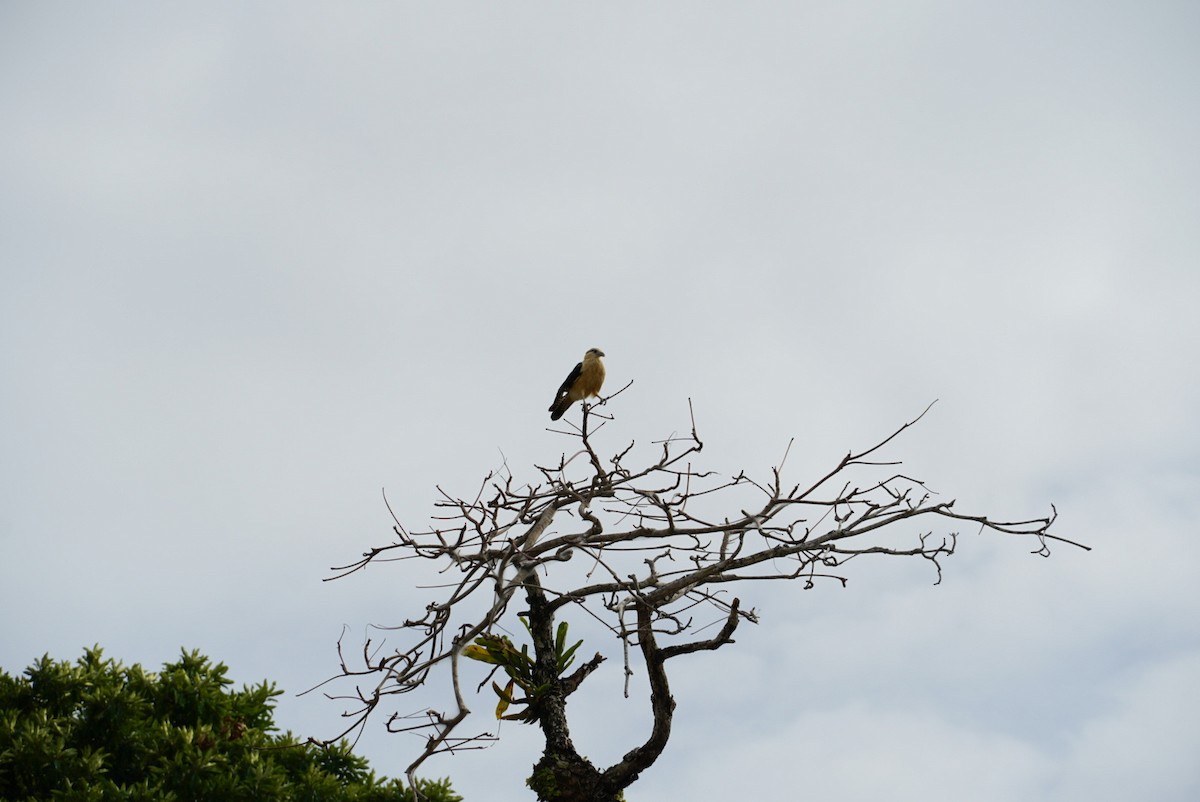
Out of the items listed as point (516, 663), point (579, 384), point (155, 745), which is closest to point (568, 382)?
point (579, 384)

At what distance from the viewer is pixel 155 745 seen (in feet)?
17.7

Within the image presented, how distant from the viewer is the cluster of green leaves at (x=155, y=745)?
5.12 metres

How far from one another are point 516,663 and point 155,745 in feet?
6.77

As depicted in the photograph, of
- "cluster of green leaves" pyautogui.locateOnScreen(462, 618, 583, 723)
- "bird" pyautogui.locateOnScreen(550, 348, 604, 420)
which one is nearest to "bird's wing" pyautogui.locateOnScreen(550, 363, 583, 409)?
"bird" pyautogui.locateOnScreen(550, 348, 604, 420)

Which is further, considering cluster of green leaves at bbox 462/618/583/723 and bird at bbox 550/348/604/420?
bird at bbox 550/348/604/420

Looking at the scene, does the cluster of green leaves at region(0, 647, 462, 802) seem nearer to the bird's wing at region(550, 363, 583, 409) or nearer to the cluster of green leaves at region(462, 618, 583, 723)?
the cluster of green leaves at region(462, 618, 583, 723)

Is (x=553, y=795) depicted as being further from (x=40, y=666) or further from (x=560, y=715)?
(x=40, y=666)

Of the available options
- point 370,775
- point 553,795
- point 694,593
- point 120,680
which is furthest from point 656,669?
point 120,680

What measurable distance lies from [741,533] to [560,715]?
56.0 inches

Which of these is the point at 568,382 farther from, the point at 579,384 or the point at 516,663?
the point at 516,663

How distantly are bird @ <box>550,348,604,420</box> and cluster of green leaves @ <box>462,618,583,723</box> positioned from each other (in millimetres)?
1491

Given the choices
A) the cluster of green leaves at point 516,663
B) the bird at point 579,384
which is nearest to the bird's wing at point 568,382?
the bird at point 579,384

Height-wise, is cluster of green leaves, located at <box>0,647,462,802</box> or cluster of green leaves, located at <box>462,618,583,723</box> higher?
A: cluster of green leaves, located at <box>462,618,583,723</box>

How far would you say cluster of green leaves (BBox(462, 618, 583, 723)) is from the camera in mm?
4980
